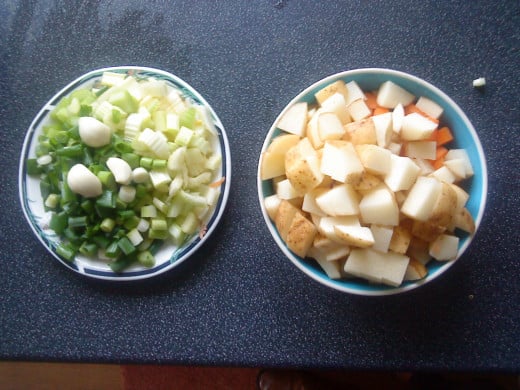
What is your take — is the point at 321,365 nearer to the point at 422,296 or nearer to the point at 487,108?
the point at 422,296

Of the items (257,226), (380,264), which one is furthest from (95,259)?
(380,264)

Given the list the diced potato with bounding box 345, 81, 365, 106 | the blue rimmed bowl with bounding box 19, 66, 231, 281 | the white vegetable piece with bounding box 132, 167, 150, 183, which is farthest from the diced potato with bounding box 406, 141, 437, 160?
the white vegetable piece with bounding box 132, 167, 150, 183

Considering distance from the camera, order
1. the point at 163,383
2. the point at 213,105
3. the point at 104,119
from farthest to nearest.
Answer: the point at 163,383
the point at 213,105
the point at 104,119

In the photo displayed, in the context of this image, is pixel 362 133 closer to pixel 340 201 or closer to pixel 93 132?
pixel 340 201

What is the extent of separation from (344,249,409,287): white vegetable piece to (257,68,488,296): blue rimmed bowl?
4 centimetres

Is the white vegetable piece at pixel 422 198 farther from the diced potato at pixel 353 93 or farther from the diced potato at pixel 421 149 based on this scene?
the diced potato at pixel 353 93

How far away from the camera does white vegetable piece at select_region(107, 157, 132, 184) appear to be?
0.79 m

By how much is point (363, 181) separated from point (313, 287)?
0.28m

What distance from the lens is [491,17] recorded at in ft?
2.96

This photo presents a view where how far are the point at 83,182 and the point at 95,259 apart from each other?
0.57 ft


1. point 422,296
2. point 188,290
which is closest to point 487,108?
point 422,296

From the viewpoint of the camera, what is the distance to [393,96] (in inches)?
29.3

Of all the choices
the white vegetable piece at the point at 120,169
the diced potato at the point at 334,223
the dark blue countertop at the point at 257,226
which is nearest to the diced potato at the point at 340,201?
the diced potato at the point at 334,223

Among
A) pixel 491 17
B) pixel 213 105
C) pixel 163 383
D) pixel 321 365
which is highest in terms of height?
pixel 491 17
